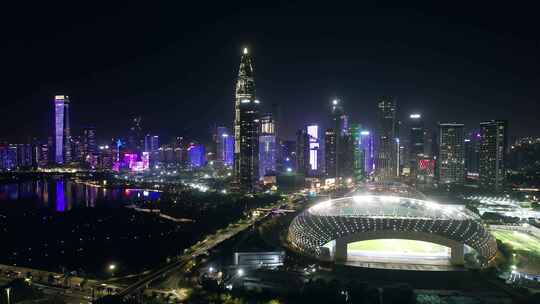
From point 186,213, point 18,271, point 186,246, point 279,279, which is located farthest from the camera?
point 186,213

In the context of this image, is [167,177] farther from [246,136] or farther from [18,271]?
[18,271]

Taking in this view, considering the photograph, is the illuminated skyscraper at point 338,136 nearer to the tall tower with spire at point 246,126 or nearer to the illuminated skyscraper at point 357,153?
the illuminated skyscraper at point 357,153

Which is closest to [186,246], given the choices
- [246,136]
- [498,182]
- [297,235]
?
[297,235]

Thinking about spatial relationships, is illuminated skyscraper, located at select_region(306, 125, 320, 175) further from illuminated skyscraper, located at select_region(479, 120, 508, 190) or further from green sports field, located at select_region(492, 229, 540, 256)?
green sports field, located at select_region(492, 229, 540, 256)

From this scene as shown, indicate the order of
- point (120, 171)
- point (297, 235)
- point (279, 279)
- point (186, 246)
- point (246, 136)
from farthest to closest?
1. point (120, 171)
2. point (246, 136)
3. point (186, 246)
4. point (297, 235)
5. point (279, 279)

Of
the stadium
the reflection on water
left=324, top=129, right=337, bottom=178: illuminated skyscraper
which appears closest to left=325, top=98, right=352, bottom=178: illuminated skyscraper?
left=324, top=129, right=337, bottom=178: illuminated skyscraper

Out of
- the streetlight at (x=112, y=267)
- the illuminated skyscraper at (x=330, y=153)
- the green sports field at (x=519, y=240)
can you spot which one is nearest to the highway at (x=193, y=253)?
the streetlight at (x=112, y=267)

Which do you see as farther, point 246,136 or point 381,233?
point 246,136

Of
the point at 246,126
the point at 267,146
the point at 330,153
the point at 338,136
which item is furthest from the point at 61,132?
the point at 338,136
